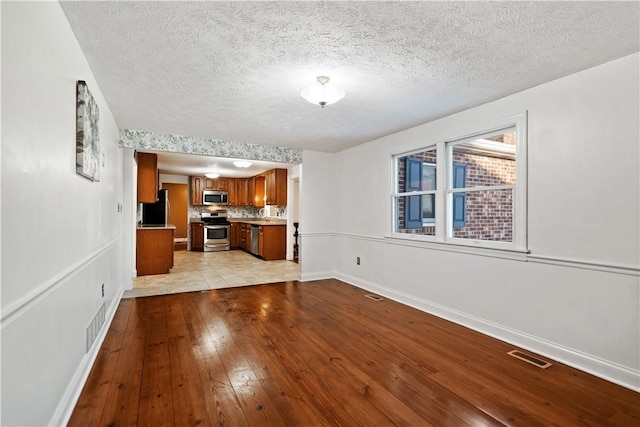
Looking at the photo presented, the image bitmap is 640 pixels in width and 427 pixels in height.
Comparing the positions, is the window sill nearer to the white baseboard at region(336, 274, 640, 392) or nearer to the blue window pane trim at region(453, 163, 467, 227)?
the blue window pane trim at region(453, 163, 467, 227)

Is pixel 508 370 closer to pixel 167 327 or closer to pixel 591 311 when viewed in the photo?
pixel 591 311

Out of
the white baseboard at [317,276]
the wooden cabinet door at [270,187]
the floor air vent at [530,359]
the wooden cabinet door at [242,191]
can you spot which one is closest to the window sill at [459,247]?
the floor air vent at [530,359]

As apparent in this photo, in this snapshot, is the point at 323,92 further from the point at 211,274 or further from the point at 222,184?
the point at 222,184

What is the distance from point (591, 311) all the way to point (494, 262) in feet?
2.55

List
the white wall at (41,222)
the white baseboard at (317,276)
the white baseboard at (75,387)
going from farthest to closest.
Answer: the white baseboard at (317,276) → the white baseboard at (75,387) → the white wall at (41,222)

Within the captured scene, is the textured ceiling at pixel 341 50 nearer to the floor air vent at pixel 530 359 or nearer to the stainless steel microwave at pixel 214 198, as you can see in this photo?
the floor air vent at pixel 530 359

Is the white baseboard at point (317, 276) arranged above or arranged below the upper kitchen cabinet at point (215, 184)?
below

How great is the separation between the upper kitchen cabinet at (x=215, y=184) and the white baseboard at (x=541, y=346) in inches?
271

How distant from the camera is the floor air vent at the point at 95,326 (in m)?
2.35

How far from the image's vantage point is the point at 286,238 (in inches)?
301

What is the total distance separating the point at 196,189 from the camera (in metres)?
9.18

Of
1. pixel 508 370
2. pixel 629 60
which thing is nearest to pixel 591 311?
pixel 508 370

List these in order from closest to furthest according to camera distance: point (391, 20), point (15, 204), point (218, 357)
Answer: point (15, 204) < point (391, 20) < point (218, 357)

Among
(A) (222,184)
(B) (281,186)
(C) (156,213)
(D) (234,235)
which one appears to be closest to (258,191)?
(A) (222,184)
